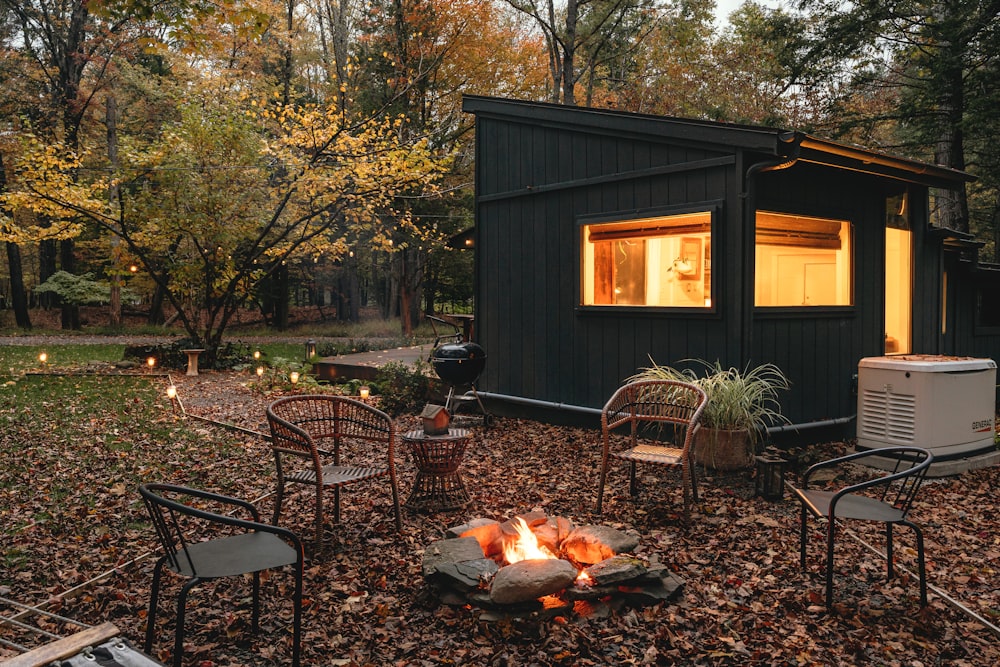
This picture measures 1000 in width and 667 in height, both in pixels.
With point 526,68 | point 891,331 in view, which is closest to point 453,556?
point 891,331

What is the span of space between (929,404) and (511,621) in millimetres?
4357

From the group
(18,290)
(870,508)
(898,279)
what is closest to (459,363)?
(870,508)

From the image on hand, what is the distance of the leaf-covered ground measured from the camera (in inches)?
106

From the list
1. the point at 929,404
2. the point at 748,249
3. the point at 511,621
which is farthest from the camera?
the point at 748,249

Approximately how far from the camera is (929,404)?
537cm

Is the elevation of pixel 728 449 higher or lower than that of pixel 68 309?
lower

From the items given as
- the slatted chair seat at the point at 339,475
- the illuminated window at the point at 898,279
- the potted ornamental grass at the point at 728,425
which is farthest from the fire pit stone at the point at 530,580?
the illuminated window at the point at 898,279

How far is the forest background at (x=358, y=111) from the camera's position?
11.2m

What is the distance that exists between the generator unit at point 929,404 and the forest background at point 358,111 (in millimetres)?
6398

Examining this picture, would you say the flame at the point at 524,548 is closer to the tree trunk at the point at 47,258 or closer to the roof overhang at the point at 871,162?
the roof overhang at the point at 871,162

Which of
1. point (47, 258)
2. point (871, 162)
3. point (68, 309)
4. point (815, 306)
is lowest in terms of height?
point (815, 306)

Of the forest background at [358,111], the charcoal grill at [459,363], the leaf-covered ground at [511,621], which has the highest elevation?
the forest background at [358,111]

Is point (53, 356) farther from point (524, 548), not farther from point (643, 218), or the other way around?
point (524, 548)

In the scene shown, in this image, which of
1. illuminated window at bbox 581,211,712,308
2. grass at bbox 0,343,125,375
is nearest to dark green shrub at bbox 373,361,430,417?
illuminated window at bbox 581,211,712,308
